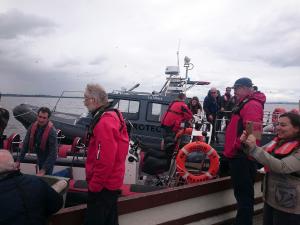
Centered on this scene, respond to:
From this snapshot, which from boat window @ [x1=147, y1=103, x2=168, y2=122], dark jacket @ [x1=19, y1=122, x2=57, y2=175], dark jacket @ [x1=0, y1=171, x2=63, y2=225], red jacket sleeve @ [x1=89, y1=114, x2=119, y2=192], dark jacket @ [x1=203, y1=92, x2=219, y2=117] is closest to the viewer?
dark jacket @ [x1=0, y1=171, x2=63, y2=225]

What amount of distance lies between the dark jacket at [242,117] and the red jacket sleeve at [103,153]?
1.44 m

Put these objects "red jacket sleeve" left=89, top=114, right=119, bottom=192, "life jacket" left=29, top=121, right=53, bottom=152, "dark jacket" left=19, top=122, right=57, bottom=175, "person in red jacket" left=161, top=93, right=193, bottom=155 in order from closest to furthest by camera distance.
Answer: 1. "red jacket sleeve" left=89, top=114, right=119, bottom=192
2. "dark jacket" left=19, top=122, right=57, bottom=175
3. "life jacket" left=29, top=121, right=53, bottom=152
4. "person in red jacket" left=161, top=93, right=193, bottom=155

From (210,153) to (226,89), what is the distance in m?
5.30

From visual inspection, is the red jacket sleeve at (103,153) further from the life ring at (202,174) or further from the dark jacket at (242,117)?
the life ring at (202,174)

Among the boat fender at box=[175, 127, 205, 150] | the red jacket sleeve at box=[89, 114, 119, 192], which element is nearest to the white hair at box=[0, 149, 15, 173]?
the red jacket sleeve at box=[89, 114, 119, 192]

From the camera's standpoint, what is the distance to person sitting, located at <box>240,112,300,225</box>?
2.34m

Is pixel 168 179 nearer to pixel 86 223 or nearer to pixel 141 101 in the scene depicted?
pixel 86 223

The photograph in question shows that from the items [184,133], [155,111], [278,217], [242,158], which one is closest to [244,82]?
[242,158]

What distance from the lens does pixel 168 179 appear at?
192 inches

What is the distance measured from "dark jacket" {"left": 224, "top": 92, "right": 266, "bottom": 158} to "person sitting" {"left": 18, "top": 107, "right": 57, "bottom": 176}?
6.97 feet

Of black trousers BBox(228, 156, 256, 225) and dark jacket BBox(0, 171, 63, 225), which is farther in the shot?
black trousers BBox(228, 156, 256, 225)

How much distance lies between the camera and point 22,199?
1.94m

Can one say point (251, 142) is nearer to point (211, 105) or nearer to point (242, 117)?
point (242, 117)

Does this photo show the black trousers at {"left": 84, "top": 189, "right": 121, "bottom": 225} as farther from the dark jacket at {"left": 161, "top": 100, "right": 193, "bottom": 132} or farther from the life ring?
the dark jacket at {"left": 161, "top": 100, "right": 193, "bottom": 132}
